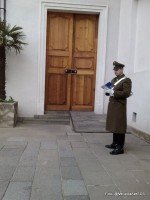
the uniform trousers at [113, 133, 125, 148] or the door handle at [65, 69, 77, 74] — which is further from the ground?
the door handle at [65, 69, 77, 74]

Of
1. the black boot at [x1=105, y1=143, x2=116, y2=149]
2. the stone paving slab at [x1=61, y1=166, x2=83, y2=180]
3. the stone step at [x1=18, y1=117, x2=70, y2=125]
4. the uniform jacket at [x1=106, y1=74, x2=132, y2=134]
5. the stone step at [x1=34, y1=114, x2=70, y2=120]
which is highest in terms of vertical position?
the uniform jacket at [x1=106, y1=74, x2=132, y2=134]

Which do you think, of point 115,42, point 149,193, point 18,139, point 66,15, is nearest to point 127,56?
point 115,42

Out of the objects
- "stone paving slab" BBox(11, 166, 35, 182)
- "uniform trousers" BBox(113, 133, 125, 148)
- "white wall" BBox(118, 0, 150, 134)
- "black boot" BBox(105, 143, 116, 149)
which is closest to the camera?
"stone paving slab" BBox(11, 166, 35, 182)

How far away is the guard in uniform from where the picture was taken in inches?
253

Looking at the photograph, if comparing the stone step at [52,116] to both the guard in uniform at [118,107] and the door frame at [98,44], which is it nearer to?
the door frame at [98,44]

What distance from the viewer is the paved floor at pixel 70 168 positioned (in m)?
4.36

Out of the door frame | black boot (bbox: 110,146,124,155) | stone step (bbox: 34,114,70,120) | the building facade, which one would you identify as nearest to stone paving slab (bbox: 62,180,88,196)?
black boot (bbox: 110,146,124,155)

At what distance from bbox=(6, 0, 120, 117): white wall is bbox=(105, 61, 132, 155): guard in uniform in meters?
3.74

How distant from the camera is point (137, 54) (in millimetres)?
9086

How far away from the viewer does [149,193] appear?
4.45 m

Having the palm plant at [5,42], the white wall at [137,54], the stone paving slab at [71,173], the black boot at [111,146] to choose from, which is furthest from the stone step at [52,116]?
A: the stone paving slab at [71,173]

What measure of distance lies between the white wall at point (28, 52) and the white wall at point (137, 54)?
1.16 ft

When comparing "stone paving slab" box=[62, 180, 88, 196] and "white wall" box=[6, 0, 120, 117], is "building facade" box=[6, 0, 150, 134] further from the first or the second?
"stone paving slab" box=[62, 180, 88, 196]

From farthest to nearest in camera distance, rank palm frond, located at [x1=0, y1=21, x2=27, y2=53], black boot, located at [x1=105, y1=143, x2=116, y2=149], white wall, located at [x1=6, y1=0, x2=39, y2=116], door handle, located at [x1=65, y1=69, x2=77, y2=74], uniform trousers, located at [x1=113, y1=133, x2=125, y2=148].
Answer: door handle, located at [x1=65, y1=69, x2=77, y2=74]
white wall, located at [x1=6, y1=0, x2=39, y2=116]
palm frond, located at [x1=0, y1=21, x2=27, y2=53]
black boot, located at [x1=105, y1=143, x2=116, y2=149]
uniform trousers, located at [x1=113, y1=133, x2=125, y2=148]
